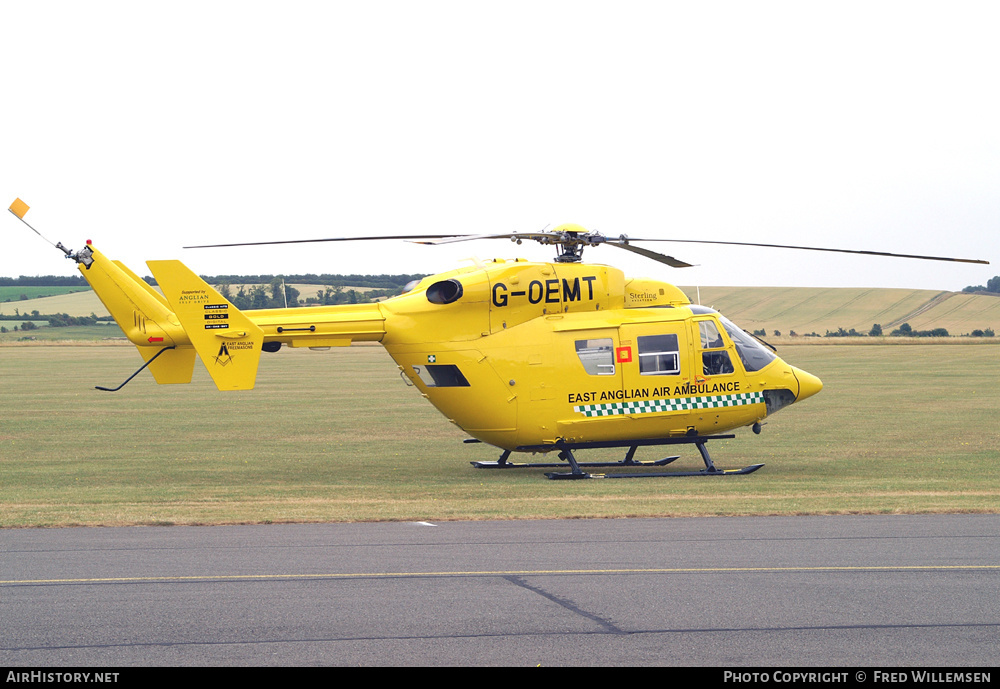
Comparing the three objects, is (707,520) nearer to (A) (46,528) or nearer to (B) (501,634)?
(B) (501,634)

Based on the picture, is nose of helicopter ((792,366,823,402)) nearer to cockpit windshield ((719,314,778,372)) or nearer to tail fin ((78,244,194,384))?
cockpit windshield ((719,314,778,372))

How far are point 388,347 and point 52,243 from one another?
5757 mm

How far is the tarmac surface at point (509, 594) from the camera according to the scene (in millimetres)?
7281

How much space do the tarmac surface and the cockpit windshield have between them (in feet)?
22.6

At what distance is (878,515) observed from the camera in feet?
43.6

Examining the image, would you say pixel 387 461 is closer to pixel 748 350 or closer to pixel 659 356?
pixel 659 356

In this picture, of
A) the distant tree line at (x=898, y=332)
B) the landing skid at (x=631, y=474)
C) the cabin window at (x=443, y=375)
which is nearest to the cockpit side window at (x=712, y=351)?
the landing skid at (x=631, y=474)

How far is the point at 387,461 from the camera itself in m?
21.5

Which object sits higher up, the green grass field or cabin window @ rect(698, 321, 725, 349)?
cabin window @ rect(698, 321, 725, 349)

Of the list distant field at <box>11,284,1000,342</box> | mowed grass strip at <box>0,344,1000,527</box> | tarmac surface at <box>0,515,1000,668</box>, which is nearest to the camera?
tarmac surface at <box>0,515,1000,668</box>

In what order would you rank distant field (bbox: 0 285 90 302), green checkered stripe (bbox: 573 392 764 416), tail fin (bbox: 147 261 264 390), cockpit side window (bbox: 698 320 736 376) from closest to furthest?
tail fin (bbox: 147 261 264 390)
green checkered stripe (bbox: 573 392 764 416)
cockpit side window (bbox: 698 320 736 376)
distant field (bbox: 0 285 90 302)

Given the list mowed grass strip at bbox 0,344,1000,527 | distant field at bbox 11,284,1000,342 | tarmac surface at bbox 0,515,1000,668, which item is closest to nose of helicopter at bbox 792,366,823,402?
mowed grass strip at bbox 0,344,1000,527

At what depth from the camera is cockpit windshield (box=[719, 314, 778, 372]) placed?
19.4 metres

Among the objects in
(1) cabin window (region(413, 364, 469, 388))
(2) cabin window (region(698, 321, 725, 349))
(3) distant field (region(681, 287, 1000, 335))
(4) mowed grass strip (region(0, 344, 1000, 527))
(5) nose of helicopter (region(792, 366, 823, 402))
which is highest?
(2) cabin window (region(698, 321, 725, 349))
